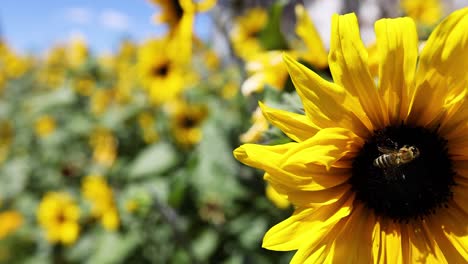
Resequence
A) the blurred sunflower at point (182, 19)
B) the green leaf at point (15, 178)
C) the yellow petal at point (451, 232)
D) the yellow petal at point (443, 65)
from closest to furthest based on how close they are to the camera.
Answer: the yellow petal at point (443, 65) < the yellow petal at point (451, 232) < the blurred sunflower at point (182, 19) < the green leaf at point (15, 178)

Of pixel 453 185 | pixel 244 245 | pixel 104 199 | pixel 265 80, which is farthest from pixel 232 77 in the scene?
pixel 453 185

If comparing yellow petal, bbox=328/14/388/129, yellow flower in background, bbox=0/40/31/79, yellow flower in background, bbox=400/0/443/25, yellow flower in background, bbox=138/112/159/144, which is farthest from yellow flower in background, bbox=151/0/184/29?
yellow flower in background, bbox=0/40/31/79

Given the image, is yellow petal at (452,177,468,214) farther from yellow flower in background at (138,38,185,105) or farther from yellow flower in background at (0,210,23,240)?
yellow flower in background at (0,210,23,240)

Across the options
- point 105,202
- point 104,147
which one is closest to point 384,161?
point 105,202

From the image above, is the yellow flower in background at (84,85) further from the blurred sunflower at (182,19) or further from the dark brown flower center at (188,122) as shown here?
the blurred sunflower at (182,19)

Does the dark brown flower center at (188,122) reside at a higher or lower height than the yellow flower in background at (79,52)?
lower

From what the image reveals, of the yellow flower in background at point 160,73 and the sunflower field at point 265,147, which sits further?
the yellow flower in background at point 160,73

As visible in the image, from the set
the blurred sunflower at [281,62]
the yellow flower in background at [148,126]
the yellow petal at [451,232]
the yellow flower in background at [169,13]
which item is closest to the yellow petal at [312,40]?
the blurred sunflower at [281,62]
